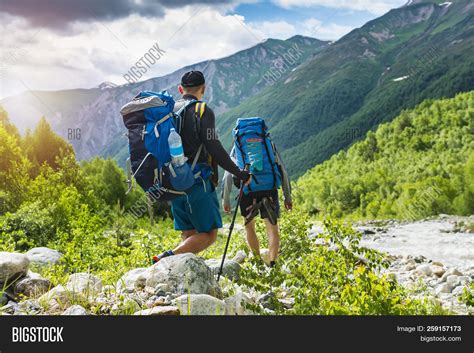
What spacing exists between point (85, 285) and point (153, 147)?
166 centimetres

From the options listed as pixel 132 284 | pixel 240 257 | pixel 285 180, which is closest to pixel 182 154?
pixel 132 284

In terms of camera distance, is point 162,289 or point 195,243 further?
point 195,243

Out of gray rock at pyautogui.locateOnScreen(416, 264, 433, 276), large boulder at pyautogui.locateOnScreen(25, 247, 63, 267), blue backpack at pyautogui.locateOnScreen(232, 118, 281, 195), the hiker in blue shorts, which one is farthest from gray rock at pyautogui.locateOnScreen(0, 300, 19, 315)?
gray rock at pyautogui.locateOnScreen(416, 264, 433, 276)

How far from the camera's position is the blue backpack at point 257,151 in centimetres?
690

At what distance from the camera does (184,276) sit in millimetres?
4969

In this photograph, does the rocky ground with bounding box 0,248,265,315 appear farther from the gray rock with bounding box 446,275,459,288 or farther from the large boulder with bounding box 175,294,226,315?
the gray rock with bounding box 446,275,459,288

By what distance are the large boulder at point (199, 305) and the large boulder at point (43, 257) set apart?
15.8 feet

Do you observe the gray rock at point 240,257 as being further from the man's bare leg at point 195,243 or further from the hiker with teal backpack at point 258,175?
the man's bare leg at point 195,243

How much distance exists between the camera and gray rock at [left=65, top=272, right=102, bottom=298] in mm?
5191

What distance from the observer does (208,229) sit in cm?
544

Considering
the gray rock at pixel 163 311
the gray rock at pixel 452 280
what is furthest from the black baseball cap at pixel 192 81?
the gray rock at pixel 452 280

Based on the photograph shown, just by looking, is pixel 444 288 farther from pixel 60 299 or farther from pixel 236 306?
pixel 60 299

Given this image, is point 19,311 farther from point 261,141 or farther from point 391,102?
point 391,102
